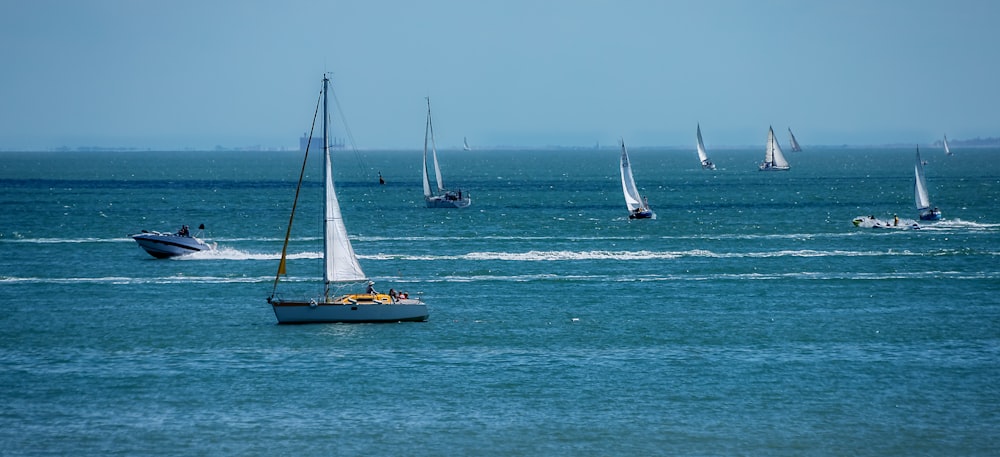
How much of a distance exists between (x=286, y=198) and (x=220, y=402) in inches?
5807

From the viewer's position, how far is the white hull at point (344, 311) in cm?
6956

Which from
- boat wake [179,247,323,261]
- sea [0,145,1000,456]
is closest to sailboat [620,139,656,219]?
sea [0,145,1000,456]

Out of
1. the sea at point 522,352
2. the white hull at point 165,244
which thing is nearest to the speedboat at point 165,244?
the white hull at point 165,244

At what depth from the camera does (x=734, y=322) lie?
2862 inches

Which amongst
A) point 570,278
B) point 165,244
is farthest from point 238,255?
point 570,278

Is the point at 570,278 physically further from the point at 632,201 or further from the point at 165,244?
the point at 632,201

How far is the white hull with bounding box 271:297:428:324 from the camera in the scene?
228 ft

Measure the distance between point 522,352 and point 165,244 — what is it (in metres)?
50.4

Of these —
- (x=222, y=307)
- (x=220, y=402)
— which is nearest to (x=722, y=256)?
→ (x=222, y=307)

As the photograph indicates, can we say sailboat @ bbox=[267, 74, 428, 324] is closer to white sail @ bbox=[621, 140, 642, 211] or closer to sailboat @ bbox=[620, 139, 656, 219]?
sailboat @ bbox=[620, 139, 656, 219]

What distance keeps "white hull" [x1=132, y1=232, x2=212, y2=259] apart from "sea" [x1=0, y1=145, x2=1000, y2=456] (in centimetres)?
109

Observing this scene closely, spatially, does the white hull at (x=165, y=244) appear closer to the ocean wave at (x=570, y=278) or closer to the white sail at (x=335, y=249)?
the ocean wave at (x=570, y=278)

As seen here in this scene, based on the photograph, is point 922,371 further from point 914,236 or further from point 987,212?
point 987,212

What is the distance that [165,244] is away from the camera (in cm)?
10481
